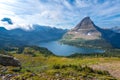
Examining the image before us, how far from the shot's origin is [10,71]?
180 ft

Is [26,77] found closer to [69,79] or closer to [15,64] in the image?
[69,79]

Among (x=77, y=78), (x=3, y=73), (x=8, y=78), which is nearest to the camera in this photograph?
(x=8, y=78)

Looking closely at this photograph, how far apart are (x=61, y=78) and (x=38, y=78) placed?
653cm

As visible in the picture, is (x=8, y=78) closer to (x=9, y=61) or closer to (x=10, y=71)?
(x=10, y=71)

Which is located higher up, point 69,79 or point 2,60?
point 2,60

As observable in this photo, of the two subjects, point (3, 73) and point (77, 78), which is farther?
point (77, 78)

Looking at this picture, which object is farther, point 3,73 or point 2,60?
point 2,60

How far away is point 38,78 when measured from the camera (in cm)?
5047

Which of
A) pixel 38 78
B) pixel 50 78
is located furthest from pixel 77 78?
pixel 38 78

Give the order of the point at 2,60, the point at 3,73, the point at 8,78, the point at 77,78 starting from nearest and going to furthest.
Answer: the point at 8,78 → the point at 3,73 → the point at 77,78 → the point at 2,60

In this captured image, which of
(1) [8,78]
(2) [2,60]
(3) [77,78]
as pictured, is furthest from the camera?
(2) [2,60]

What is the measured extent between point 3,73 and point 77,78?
17920 mm

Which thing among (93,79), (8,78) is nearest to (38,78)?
(8,78)

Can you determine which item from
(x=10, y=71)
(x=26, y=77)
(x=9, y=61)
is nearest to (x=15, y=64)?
(x=9, y=61)
